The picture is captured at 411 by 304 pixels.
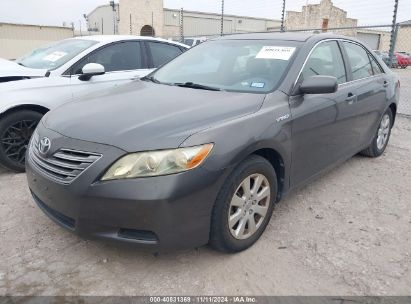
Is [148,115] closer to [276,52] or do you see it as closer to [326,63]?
[276,52]

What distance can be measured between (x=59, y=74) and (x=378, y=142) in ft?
13.6

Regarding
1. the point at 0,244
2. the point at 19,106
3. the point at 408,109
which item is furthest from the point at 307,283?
the point at 408,109

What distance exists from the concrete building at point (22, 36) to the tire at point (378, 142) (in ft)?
85.3

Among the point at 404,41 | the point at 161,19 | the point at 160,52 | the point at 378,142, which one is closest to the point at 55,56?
the point at 160,52

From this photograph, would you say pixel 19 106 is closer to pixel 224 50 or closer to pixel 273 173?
pixel 224 50

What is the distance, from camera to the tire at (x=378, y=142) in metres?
4.92

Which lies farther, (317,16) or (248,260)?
(317,16)

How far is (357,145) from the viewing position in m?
4.32

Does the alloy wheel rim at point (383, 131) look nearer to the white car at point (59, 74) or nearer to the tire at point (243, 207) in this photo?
the tire at point (243, 207)

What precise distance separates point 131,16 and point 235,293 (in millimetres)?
36715

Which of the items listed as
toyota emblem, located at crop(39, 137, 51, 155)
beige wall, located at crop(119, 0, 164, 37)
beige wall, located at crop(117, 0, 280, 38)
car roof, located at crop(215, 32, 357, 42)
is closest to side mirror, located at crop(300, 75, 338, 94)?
car roof, located at crop(215, 32, 357, 42)

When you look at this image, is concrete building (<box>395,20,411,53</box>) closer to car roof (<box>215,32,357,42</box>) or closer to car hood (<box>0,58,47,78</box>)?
car roof (<box>215,32,357,42</box>)

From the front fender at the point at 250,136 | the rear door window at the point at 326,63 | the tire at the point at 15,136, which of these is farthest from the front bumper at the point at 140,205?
the tire at the point at 15,136

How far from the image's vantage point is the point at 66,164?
2.44 metres
